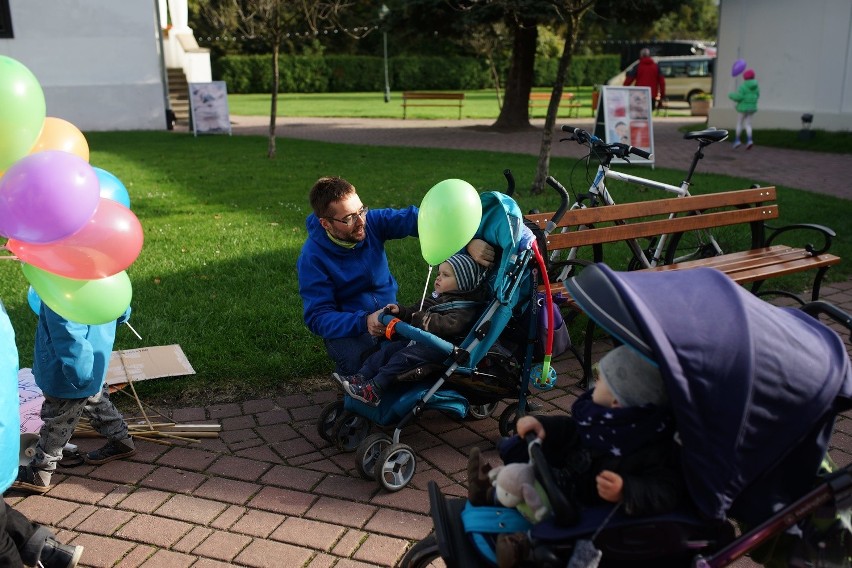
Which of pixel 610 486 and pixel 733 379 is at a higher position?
pixel 733 379

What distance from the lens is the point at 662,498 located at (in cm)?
236

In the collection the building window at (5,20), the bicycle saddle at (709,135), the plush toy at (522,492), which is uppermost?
the building window at (5,20)

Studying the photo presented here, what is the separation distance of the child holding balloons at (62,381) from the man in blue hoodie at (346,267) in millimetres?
1045

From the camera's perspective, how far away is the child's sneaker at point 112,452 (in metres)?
4.10

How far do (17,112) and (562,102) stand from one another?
103 ft

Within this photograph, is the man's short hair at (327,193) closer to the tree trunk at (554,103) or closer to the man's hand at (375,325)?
the man's hand at (375,325)

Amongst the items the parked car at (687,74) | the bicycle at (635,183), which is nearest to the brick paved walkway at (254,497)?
the bicycle at (635,183)

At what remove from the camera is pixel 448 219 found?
370 cm

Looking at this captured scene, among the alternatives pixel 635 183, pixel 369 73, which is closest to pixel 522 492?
pixel 635 183

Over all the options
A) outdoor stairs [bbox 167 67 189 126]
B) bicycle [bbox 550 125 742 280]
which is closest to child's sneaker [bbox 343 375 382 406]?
bicycle [bbox 550 125 742 280]

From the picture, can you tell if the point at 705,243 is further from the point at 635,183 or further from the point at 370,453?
the point at 370,453

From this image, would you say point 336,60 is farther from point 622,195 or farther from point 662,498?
point 662,498

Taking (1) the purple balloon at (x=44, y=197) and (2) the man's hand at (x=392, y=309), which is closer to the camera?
(1) the purple balloon at (x=44, y=197)

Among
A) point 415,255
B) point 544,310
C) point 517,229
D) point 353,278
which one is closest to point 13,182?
point 353,278
